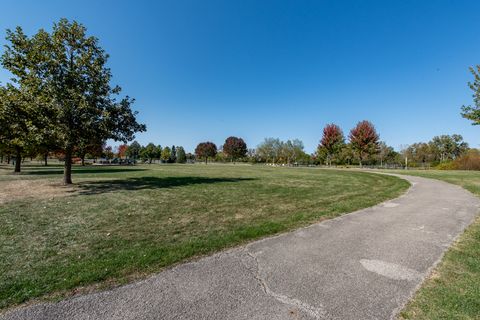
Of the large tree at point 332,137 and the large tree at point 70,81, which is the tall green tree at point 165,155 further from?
the large tree at point 70,81

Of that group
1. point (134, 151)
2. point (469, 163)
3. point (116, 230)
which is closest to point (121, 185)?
point (116, 230)

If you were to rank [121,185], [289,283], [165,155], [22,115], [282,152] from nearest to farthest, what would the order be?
[289,283], [22,115], [121,185], [282,152], [165,155]

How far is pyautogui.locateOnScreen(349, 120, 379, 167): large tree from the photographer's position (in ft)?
150

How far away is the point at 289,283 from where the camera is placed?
3438 mm

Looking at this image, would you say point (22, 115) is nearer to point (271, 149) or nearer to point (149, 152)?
point (271, 149)

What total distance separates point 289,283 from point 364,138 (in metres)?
48.3

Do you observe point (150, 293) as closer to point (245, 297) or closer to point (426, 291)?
point (245, 297)

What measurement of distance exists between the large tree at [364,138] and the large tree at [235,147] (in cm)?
5069

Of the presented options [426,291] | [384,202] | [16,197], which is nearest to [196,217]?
[426,291]

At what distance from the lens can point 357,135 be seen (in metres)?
46.9

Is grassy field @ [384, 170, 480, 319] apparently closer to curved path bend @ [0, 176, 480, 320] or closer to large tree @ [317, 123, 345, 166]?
curved path bend @ [0, 176, 480, 320]

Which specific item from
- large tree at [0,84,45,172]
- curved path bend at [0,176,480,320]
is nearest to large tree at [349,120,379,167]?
curved path bend at [0,176,480,320]

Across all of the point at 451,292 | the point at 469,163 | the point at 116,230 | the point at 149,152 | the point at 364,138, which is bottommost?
the point at 116,230

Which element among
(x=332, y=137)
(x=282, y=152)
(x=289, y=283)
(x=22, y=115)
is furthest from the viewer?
(x=282, y=152)
